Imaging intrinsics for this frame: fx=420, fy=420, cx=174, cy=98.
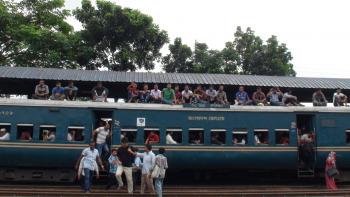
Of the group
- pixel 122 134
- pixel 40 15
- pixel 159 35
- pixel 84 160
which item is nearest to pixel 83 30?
pixel 40 15

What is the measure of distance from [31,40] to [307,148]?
21823 millimetres

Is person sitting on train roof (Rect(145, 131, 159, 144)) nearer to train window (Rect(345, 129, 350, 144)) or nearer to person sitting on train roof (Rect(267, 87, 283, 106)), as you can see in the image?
person sitting on train roof (Rect(267, 87, 283, 106))

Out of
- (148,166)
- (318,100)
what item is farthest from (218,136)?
(318,100)

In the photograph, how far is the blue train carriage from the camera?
54.7ft

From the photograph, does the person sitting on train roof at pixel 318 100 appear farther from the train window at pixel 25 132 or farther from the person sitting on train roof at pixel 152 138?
the train window at pixel 25 132

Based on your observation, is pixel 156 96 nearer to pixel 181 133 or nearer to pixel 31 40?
pixel 181 133

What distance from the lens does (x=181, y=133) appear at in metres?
17.6

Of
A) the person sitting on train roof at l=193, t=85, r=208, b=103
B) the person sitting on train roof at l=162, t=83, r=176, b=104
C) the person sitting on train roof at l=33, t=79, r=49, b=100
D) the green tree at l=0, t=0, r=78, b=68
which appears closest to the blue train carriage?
the person sitting on train roof at l=162, t=83, r=176, b=104

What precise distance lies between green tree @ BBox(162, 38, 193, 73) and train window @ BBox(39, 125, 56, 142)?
21710mm

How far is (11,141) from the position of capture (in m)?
16.5

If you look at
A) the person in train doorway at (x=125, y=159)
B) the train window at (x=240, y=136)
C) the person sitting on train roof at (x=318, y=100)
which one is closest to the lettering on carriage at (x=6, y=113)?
the person in train doorway at (x=125, y=159)

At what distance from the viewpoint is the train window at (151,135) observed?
1722 cm

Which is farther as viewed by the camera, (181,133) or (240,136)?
(240,136)

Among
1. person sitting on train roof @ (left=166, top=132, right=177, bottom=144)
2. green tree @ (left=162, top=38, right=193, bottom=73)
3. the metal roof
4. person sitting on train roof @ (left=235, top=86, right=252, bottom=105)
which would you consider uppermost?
green tree @ (left=162, top=38, right=193, bottom=73)
